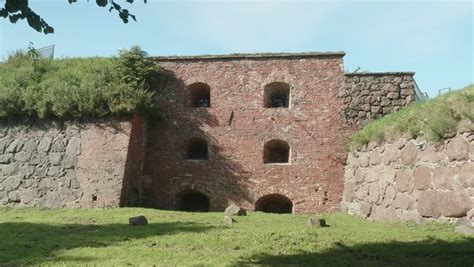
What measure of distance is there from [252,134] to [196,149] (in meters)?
1.98

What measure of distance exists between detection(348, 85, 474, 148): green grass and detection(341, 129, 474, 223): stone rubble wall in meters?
0.21

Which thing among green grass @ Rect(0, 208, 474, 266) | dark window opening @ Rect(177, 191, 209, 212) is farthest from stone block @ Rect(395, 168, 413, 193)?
dark window opening @ Rect(177, 191, 209, 212)

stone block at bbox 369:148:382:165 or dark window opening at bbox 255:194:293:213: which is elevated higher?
stone block at bbox 369:148:382:165

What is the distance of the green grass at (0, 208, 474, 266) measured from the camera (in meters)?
6.96

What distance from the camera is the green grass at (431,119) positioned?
9984 mm

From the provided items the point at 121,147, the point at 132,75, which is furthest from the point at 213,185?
the point at 132,75

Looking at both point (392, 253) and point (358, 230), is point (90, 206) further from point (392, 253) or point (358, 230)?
point (392, 253)

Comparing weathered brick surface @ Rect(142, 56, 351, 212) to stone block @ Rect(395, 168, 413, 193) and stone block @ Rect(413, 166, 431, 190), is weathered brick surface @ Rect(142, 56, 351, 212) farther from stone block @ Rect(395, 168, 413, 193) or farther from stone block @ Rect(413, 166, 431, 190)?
stone block @ Rect(413, 166, 431, 190)

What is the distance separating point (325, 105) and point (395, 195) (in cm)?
416

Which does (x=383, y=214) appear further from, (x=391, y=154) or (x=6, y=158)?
(x=6, y=158)

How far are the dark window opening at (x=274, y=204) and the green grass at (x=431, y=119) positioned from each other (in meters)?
3.24

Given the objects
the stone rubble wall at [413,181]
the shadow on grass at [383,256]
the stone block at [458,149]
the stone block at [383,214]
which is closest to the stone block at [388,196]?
the stone rubble wall at [413,181]

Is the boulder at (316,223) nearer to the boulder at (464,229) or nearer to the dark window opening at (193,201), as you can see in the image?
the boulder at (464,229)

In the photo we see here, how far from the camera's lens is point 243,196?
14609mm
